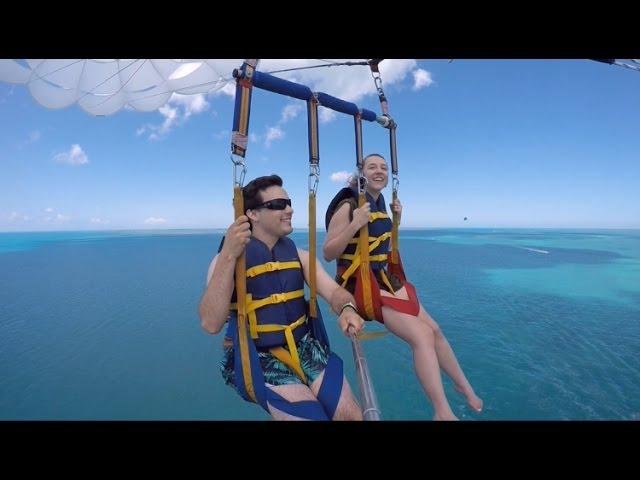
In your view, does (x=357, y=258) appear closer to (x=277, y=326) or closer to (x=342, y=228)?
(x=342, y=228)

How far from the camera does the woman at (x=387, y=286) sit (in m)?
1.98

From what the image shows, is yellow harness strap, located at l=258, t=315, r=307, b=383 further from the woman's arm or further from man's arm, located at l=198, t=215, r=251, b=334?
the woman's arm

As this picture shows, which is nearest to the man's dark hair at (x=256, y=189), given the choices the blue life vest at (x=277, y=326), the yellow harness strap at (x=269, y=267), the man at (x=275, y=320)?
the man at (x=275, y=320)

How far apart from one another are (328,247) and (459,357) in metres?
3.39

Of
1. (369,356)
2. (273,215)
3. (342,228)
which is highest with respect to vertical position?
(273,215)

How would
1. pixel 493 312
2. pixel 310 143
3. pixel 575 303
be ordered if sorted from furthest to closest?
pixel 575 303, pixel 493 312, pixel 310 143

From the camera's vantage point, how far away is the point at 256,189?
1.93 meters

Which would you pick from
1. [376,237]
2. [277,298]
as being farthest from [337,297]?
[376,237]

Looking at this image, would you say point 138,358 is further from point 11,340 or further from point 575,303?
point 575,303

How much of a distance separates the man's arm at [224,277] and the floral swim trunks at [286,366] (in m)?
0.40

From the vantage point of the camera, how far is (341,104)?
2541 millimetres

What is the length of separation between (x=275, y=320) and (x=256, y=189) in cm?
99
